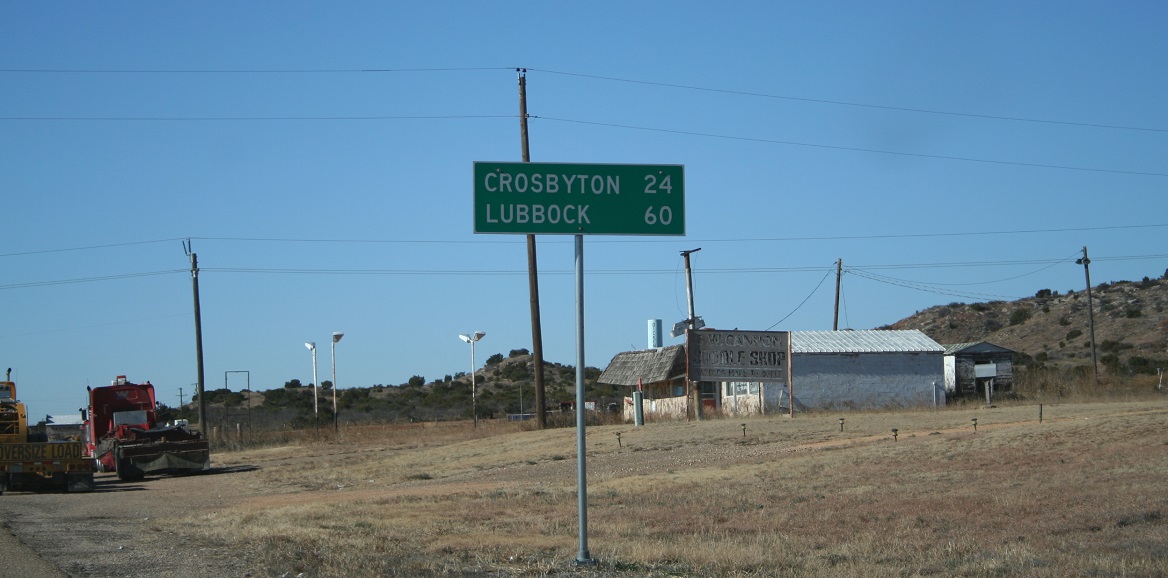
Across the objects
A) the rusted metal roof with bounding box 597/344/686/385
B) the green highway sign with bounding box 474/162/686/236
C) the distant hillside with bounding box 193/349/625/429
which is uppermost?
the green highway sign with bounding box 474/162/686/236

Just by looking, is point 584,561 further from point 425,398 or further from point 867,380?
point 425,398

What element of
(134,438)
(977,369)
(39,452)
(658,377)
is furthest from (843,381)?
(39,452)

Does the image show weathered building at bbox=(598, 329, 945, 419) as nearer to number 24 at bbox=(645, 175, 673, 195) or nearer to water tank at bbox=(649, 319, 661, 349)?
water tank at bbox=(649, 319, 661, 349)

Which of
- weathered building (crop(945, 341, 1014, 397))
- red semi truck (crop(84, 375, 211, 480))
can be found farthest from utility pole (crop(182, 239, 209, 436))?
weathered building (crop(945, 341, 1014, 397))

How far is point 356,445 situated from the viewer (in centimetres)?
4091

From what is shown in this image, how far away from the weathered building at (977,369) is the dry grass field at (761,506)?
54.9 feet

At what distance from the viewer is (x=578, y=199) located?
10.7m

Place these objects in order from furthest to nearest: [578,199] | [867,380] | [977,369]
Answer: [977,369] < [867,380] < [578,199]

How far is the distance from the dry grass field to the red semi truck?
301 centimetres

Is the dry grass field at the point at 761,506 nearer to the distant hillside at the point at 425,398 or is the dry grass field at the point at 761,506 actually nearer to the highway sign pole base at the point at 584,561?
the highway sign pole base at the point at 584,561

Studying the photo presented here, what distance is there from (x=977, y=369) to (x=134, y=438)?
34148 millimetres

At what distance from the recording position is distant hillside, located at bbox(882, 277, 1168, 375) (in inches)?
2805

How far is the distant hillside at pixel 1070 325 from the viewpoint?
234 feet

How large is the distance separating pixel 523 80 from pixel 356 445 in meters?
15.2
